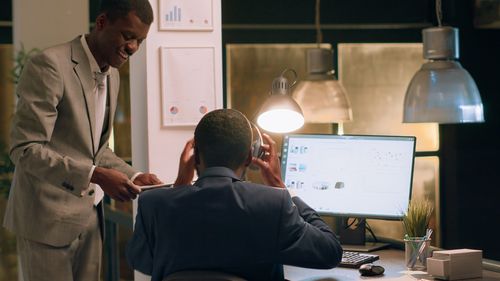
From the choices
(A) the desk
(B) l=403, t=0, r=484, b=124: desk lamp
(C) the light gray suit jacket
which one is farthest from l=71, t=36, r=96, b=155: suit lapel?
(B) l=403, t=0, r=484, b=124: desk lamp

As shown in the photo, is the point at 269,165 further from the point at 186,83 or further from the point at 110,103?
the point at 186,83

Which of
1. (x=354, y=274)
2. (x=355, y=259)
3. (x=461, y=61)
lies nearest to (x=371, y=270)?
(x=354, y=274)

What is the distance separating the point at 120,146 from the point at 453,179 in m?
2.46

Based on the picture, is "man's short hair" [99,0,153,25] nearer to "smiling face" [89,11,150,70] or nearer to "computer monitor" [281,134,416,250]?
"smiling face" [89,11,150,70]

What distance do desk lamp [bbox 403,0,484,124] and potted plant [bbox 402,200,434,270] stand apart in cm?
Answer: 46

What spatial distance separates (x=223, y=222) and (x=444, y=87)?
4.59ft

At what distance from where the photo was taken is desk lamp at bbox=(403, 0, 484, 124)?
11.4 ft

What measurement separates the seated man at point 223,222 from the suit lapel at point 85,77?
0.54 meters

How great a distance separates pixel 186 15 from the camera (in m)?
3.63

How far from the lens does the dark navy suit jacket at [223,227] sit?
2426 mm

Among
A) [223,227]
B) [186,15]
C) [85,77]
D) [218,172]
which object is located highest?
[186,15]

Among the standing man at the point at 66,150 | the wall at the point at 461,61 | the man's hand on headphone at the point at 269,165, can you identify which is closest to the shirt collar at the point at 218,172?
→ the man's hand on headphone at the point at 269,165

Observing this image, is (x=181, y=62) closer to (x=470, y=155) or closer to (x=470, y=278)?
(x=470, y=278)

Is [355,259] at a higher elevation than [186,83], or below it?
below
